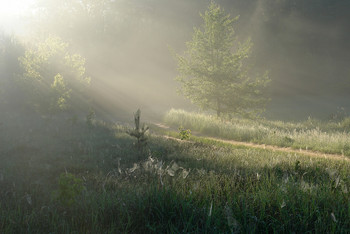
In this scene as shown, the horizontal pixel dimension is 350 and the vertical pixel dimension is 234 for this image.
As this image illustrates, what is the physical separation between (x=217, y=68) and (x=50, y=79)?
35.7 ft

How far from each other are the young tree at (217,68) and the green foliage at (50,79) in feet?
25.2

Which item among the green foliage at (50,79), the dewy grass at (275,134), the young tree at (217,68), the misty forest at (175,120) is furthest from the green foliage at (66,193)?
the young tree at (217,68)

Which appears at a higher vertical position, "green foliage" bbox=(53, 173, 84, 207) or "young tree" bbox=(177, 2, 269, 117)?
"young tree" bbox=(177, 2, 269, 117)

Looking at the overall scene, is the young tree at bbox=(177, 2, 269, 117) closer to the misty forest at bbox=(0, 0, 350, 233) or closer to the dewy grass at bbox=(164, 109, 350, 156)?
the misty forest at bbox=(0, 0, 350, 233)

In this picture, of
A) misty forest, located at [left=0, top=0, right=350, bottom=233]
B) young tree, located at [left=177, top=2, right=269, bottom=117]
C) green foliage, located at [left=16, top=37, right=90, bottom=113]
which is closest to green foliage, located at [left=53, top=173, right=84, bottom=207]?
misty forest, located at [left=0, top=0, right=350, bottom=233]

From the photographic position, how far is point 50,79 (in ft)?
62.3

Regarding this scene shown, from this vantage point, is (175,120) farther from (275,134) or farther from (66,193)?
(66,193)

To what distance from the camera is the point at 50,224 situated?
3.47m

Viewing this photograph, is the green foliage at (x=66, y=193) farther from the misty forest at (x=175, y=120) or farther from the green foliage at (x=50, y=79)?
the green foliage at (x=50, y=79)

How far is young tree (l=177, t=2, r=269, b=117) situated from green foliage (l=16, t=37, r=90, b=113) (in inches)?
302

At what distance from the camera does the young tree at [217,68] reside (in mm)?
19422

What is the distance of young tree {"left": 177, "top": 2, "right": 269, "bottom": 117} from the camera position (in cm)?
1942

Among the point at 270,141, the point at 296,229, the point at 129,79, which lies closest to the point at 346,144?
the point at 270,141

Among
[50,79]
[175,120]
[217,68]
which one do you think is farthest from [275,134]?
[50,79]
